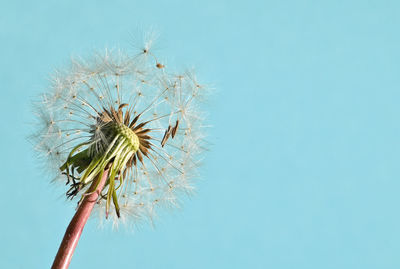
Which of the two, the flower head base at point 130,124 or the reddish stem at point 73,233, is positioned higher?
the flower head base at point 130,124

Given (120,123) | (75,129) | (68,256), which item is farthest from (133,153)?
(68,256)

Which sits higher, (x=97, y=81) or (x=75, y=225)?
(x=97, y=81)

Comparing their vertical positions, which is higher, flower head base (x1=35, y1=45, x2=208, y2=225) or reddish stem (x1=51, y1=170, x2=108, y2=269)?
flower head base (x1=35, y1=45, x2=208, y2=225)

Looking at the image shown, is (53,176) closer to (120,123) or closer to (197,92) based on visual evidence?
(120,123)

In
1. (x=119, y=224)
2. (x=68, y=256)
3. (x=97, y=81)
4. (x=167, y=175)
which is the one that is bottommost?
(x=68, y=256)

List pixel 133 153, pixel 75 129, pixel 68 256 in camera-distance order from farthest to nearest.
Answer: pixel 75 129 < pixel 133 153 < pixel 68 256

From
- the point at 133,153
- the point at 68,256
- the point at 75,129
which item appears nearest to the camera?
the point at 68,256

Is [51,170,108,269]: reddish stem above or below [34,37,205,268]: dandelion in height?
below

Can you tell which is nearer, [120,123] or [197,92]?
[120,123]
